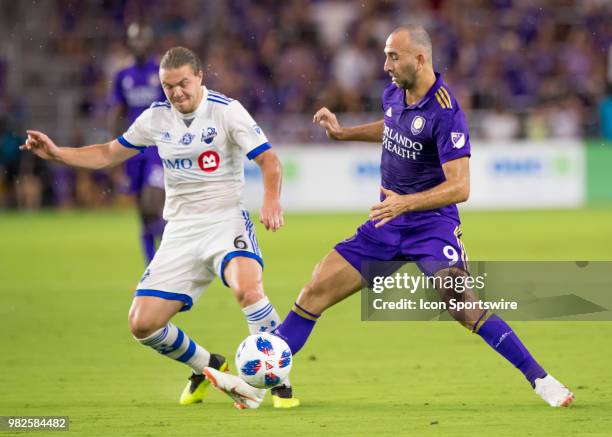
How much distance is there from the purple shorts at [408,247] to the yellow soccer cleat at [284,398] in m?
0.81

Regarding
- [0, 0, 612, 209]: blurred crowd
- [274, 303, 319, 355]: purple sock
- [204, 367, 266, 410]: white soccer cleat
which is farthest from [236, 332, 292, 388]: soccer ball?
[0, 0, 612, 209]: blurred crowd

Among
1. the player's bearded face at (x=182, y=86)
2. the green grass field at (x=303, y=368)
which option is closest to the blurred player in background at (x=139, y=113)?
the green grass field at (x=303, y=368)

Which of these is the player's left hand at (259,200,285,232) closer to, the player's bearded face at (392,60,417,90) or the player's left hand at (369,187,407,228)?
the player's left hand at (369,187,407,228)

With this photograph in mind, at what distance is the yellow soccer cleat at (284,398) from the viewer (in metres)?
7.10

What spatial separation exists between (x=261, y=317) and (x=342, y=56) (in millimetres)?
19291

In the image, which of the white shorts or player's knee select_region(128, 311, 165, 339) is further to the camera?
the white shorts

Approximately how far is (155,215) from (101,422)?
572 centimetres

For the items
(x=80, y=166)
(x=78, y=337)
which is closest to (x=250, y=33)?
(x=78, y=337)

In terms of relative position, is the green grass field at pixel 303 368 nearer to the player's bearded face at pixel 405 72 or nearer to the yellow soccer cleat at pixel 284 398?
the yellow soccer cleat at pixel 284 398

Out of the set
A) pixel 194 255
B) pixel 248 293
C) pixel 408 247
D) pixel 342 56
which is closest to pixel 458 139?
pixel 408 247

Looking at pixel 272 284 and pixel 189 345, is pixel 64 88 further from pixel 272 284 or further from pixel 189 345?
pixel 189 345

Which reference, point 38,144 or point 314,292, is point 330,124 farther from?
point 38,144

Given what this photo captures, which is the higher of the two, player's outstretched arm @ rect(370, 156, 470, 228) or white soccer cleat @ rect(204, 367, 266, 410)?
player's outstretched arm @ rect(370, 156, 470, 228)

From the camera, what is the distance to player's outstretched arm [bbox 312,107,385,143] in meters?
7.64
